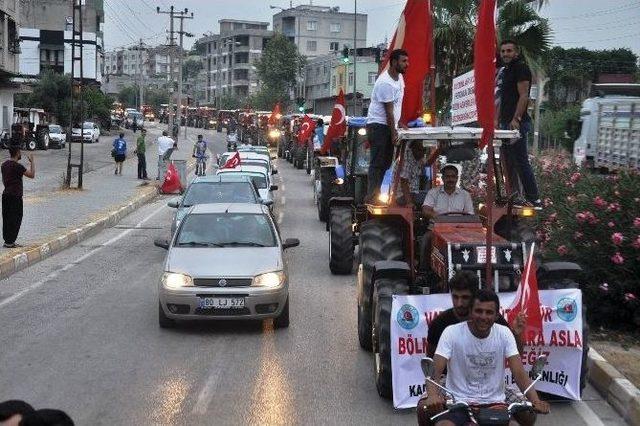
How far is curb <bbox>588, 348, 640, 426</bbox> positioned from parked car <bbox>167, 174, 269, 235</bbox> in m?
9.64

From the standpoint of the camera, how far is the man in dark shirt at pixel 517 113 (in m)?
10.4

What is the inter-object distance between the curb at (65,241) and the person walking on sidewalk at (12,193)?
Result: 1.57ft

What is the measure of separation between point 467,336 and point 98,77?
8857 cm

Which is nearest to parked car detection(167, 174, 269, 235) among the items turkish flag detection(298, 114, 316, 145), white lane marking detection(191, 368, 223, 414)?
→ white lane marking detection(191, 368, 223, 414)

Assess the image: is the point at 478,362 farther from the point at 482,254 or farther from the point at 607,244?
the point at 607,244

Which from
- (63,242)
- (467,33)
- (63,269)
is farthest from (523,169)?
(467,33)

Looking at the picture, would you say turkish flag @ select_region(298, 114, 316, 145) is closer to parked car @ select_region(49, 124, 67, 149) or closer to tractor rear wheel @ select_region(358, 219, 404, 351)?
parked car @ select_region(49, 124, 67, 149)

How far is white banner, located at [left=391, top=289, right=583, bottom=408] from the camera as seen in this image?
7.62 m

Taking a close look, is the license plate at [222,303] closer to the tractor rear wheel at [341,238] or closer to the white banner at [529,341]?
the white banner at [529,341]

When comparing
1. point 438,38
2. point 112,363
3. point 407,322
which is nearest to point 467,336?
point 407,322

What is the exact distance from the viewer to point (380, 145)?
10.6 metres

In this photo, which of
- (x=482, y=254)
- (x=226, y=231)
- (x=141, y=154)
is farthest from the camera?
(x=141, y=154)

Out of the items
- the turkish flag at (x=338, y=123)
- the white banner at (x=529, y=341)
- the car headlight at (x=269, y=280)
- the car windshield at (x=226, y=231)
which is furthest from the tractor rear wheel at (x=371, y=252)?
the turkish flag at (x=338, y=123)

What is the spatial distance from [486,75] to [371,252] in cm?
287
